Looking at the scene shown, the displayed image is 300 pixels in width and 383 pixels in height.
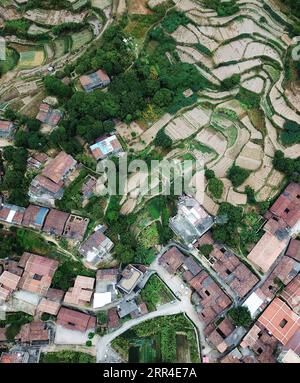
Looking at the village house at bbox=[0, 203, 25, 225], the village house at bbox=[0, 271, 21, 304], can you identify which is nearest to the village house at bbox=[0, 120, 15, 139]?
the village house at bbox=[0, 203, 25, 225]

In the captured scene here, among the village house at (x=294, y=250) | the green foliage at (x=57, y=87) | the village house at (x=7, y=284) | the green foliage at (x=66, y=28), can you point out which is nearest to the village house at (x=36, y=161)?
the green foliage at (x=57, y=87)

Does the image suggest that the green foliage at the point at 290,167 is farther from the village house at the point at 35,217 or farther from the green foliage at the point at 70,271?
the village house at the point at 35,217

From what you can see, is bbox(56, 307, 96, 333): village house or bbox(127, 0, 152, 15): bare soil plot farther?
bbox(127, 0, 152, 15): bare soil plot

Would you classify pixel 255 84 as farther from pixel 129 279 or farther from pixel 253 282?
pixel 129 279

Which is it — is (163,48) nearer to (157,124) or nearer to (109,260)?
(157,124)

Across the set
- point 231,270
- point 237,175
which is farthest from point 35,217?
point 237,175

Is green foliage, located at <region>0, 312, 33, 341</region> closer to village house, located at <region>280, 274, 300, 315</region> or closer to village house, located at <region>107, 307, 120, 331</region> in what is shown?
village house, located at <region>107, 307, 120, 331</region>

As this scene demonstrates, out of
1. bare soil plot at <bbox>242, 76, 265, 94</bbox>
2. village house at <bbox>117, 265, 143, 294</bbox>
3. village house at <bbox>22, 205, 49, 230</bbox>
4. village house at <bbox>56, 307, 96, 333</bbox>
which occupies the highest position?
bare soil plot at <bbox>242, 76, 265, 94</bbox>
